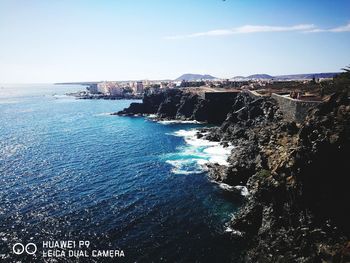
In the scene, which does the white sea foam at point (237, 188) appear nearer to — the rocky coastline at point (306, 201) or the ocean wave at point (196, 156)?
the rocky coastline at point (306, 201)

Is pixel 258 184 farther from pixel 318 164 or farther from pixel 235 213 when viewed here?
pixel 318 164

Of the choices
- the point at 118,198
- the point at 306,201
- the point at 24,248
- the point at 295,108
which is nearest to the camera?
the point at 24,248

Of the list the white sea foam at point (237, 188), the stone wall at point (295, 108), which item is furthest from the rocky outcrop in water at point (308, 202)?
the stone wall at point (295, 108)

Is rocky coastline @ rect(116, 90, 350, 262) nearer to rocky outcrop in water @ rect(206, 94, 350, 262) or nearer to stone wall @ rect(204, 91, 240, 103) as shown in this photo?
rocky outcrop in water @ rect(206, 94, 350, 262)

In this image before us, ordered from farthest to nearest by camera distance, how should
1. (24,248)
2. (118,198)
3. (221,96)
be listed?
(221,96), (118,198), (24,248)

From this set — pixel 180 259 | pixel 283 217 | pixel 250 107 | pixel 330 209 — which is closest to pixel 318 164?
pixel 330 209

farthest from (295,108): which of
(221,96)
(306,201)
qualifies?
(221,96)

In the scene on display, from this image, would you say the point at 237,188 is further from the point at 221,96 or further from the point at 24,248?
the point at 221,96
